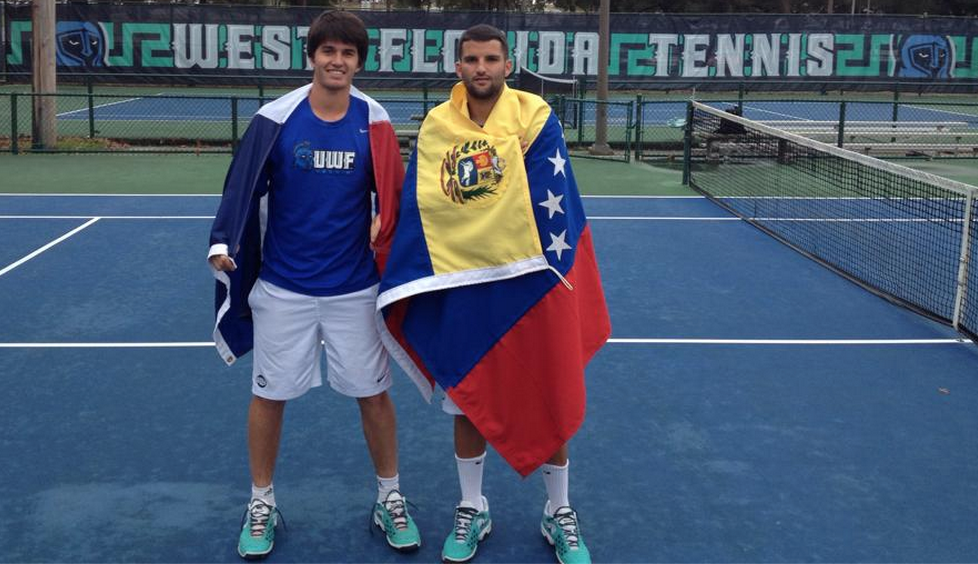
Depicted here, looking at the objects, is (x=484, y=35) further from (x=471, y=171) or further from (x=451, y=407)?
(x=451, y=407)

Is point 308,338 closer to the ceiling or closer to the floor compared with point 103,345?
closer to the ceiling

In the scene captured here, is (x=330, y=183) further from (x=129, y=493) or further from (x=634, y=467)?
(x=634, y=467)

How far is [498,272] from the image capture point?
3.90 meters

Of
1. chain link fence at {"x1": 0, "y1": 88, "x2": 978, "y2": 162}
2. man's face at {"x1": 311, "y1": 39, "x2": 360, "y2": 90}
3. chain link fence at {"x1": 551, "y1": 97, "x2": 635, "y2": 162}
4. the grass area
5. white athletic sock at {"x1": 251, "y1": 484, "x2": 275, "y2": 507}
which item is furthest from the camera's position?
chain link fence at {"x1": 0, "y1": 88, "x2": 978, "y2": 162}

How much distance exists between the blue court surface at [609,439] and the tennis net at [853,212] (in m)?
0.58

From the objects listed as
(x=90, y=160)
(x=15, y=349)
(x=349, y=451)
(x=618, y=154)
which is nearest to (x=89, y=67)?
(x=90, y=160)

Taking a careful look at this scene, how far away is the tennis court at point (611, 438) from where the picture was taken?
4.44m

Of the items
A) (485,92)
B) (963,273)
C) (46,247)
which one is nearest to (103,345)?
(46,247)

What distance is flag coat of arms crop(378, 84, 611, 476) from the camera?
3.87 m

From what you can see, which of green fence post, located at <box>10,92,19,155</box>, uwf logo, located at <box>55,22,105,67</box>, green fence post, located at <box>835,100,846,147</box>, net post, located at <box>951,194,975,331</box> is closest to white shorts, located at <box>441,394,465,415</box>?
net post, located at <box>951,194,975,331</box>

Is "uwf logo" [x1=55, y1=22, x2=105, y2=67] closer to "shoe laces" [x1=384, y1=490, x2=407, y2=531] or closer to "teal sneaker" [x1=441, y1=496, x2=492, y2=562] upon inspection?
"shoe laces" [x1=384, y1=490, x2=407, y2=531]

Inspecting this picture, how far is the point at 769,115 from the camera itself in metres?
25.7

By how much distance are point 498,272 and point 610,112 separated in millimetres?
23841

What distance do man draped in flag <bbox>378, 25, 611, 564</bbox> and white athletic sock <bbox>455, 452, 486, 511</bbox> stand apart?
0.49 feet
